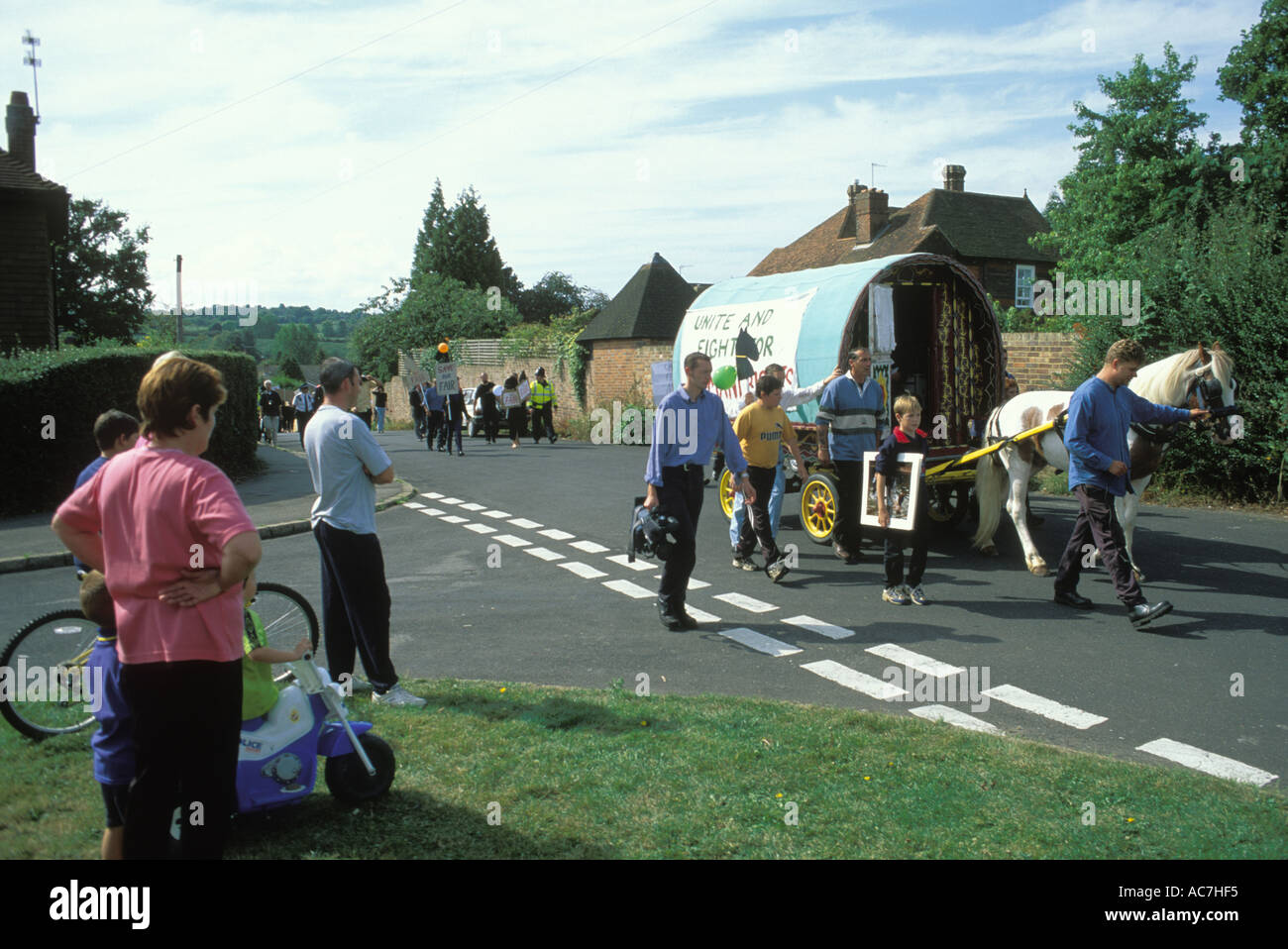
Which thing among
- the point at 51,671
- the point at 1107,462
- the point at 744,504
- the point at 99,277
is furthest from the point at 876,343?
the point at 99,277

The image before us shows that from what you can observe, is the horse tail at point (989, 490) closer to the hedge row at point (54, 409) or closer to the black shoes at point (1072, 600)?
the black shoes at point (1072, 600)

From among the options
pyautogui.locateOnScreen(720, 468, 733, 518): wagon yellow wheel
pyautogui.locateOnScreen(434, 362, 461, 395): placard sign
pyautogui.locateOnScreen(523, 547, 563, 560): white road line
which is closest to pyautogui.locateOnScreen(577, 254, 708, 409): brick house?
pyautogui.locateOnScreen(434, 362, 461, 395): placard sign

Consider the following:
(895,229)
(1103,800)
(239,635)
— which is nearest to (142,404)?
(239,635)

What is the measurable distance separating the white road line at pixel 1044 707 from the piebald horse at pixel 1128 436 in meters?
2.91

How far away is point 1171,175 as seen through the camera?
75.0 feet

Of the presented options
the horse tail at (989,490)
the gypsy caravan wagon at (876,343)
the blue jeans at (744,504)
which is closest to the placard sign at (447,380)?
the gypsy caravan wagon at (876,343)

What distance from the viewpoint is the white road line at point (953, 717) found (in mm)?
5293

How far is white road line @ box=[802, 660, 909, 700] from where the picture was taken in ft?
19.4

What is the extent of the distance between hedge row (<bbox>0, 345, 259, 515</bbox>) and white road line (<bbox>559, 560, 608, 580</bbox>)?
24.8 ft

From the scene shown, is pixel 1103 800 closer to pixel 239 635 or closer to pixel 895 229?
pixel 239 635

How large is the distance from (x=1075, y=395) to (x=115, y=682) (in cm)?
688

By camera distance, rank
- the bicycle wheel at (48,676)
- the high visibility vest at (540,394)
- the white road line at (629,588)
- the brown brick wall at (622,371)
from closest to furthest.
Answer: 1. the bicycle wheel at (48,676)
2. the white road line at (629,588)
3. the high visibility vest at (540,394)
4. the brown brick wall at (622,371)

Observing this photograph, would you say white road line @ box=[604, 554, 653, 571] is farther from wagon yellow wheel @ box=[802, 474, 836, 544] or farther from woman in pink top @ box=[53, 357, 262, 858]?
woman in pink top @ box=[53, 357, 262, 858]

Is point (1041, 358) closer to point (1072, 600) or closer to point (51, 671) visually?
point (1072, 600)
